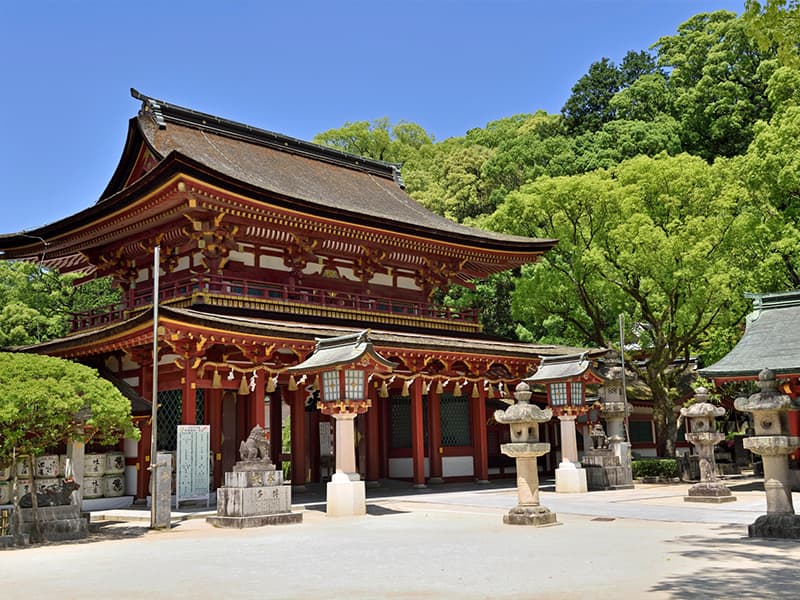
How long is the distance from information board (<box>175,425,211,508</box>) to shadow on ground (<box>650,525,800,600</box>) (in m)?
12.2

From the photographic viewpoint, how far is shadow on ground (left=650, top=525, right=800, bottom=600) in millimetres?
8398

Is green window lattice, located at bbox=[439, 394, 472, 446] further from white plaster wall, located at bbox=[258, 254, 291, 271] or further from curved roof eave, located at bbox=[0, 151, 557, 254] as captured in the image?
white plaster wall, located at bbox=[258, 254, 291, 271]

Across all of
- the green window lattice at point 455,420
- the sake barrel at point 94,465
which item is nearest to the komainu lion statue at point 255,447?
the sake barrel at point 94,465

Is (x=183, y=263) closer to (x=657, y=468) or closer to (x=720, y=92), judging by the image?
(x=657, y=468)

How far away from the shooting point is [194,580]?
1027 cm

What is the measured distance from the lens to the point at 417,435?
25.8m

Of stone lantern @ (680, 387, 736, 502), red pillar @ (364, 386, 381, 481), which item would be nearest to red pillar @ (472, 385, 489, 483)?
red pillar @ (364, 386, 381, 481)

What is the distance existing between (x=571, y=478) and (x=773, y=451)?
11.5m

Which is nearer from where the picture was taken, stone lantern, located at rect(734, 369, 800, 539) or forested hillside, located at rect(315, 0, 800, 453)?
stone lantern, located at rect(734, 369, 800, 539)

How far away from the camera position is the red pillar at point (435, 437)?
27.8 metres

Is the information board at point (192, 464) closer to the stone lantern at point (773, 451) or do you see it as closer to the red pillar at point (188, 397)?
the red pillar at point (188, 397)

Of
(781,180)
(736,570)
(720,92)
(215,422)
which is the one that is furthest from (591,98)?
(736,570)

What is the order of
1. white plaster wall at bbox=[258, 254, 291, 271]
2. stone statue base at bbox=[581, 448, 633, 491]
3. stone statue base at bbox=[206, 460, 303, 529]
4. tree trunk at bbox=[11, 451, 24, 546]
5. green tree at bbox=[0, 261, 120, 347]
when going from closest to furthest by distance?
tree trunk at bbox=[11, 451, 24, 546] < stone statue base at bbox=[206, 460, 303, 529] < stone statue base at bbox=[581, 448, 633, 491] < white plaster wall at bbox=[258, 254, 291, 271] < green tree at bbox=[0, 261, 120, 347]

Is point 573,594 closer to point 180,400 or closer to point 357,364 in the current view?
point 357,364
